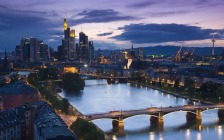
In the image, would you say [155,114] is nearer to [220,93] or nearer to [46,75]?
[220,93]

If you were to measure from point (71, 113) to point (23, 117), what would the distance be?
3.23m

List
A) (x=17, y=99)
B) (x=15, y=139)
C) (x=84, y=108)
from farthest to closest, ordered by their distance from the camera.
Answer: (x=84, y=108) < (x=17, y=99) < (x=15, y=139)

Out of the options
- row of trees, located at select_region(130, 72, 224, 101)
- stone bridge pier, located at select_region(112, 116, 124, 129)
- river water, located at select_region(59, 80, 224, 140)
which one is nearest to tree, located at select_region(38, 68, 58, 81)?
row of trees, located at select_region(130, 72, 224, 101)

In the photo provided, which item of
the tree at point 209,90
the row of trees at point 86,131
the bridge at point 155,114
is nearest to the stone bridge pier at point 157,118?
the bridge at point 155,114

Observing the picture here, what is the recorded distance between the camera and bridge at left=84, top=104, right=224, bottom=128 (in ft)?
39.3

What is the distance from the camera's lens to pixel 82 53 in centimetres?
6462

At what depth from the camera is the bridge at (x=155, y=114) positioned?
1198cm

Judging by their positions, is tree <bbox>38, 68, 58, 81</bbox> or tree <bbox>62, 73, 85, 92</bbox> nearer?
tree <bbox>62, 73, 85, 92</bbox>

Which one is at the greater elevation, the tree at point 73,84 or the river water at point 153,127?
the tree at point 73,84

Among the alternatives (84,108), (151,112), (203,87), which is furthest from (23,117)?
(203,87)

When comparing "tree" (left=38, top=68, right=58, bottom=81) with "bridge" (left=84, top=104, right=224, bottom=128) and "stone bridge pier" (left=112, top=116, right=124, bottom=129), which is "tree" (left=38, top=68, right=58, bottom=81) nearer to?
"bridge" (left=84, top=104, right=224, bottom=128)

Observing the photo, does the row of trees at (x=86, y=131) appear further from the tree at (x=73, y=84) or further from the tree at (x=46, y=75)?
the tree at (x=46, y=75)

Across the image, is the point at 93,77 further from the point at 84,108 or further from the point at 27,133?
the point at 27,133

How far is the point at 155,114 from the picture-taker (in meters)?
12.8
